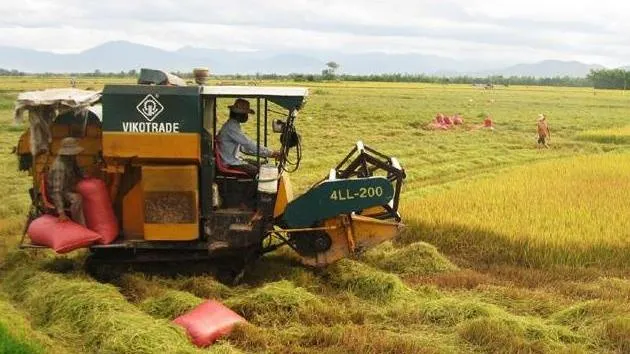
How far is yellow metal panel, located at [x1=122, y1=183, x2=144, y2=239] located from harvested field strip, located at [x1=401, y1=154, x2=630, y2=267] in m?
3.86

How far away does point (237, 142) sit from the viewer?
7.98 metres

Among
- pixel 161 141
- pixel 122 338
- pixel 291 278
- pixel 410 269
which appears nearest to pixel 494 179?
pixel 410 269

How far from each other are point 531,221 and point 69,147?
618cm

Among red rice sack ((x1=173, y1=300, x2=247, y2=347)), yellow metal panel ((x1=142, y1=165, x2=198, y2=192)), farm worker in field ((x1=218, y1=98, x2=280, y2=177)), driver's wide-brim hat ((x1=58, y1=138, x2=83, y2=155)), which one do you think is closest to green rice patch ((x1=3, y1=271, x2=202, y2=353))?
red rice sack ((x1=173, y1=300, x2=247, y2=347))

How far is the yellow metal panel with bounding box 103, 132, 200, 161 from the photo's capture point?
24.7 ft

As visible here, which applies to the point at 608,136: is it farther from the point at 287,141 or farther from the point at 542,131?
the point at 287,141

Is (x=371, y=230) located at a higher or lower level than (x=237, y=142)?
lower

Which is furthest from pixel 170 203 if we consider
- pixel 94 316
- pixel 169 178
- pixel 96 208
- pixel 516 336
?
pixel 516 336

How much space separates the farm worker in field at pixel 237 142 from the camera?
26.1 feet

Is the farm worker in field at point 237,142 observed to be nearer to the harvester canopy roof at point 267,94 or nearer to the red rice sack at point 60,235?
the harvester canopy roof at point 267,94

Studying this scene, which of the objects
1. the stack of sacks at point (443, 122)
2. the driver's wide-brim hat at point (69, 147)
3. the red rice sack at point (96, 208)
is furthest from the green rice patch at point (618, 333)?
the stack of sacks at point (443, 122)

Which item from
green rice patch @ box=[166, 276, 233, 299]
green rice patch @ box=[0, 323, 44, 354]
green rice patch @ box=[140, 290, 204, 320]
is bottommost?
green rice patch @ box=[166, 276, 233, 299]

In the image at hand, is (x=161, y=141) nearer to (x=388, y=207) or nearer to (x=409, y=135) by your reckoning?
(x=388, y=207)

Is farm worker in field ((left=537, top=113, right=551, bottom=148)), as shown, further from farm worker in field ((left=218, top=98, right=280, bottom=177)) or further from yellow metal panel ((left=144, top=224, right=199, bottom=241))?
yellow metal panel ((left=144, top=224, right=199, bottom=241))
